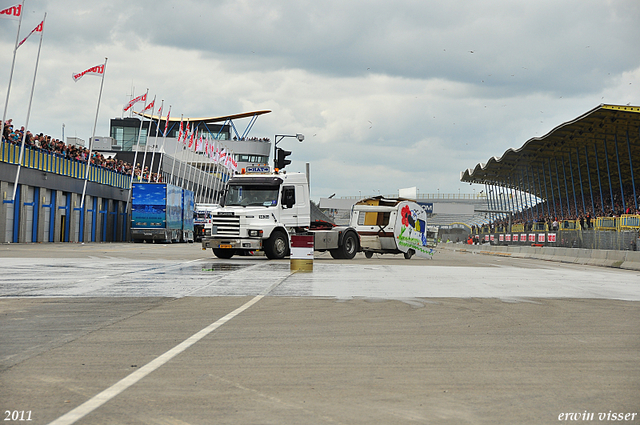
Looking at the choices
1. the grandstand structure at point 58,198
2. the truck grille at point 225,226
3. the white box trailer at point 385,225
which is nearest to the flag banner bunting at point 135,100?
the grandstand structure at point 58,198

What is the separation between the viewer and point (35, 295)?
40.0 ft

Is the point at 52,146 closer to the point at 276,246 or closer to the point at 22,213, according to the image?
the point at 22,213

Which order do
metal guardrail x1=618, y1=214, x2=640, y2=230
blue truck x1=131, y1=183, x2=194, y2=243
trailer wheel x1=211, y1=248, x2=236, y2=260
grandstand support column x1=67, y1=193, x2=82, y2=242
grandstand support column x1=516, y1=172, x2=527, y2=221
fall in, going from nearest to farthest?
trailer wheel x1=211, y1=248, x2=236, y2=260
metal guardrail x1=618, y1=214, x2=640, y2=230
blue truck x1=131, y1=183, x2=194, y2=243
grandstand support column x1=67, y1=193, x2=82, y2=242
grandstand support column x1=516, y1=172, x2=527, y2=221

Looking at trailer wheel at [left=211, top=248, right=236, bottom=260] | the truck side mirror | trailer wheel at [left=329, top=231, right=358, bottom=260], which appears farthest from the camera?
trailer wheel at [left=329, top=231, right=358, bottom=260]

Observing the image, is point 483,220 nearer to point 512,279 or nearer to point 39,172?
point 39,172

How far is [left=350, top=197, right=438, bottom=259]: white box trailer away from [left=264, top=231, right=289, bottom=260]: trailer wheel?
6.96 m

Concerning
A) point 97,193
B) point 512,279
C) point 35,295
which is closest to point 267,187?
point 512,279

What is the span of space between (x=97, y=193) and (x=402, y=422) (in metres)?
55.7

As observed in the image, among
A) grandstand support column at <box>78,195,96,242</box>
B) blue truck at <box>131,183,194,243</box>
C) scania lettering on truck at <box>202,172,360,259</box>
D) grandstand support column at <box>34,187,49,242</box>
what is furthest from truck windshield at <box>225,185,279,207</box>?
grandstand support column at <box>78,195,96,242</box>

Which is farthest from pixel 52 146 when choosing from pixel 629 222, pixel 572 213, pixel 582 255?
pixel 572 213

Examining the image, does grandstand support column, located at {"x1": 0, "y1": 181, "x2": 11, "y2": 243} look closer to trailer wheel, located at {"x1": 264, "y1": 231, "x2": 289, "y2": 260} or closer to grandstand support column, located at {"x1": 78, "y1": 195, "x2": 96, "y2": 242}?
grandstand support column, located at {"x1": 78, "y1": 195, "x2": 96, "y2": 242}

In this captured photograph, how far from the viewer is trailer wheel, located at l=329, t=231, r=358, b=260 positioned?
2994cm

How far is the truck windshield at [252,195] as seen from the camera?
2610 cm

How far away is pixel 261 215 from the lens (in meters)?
25.8
